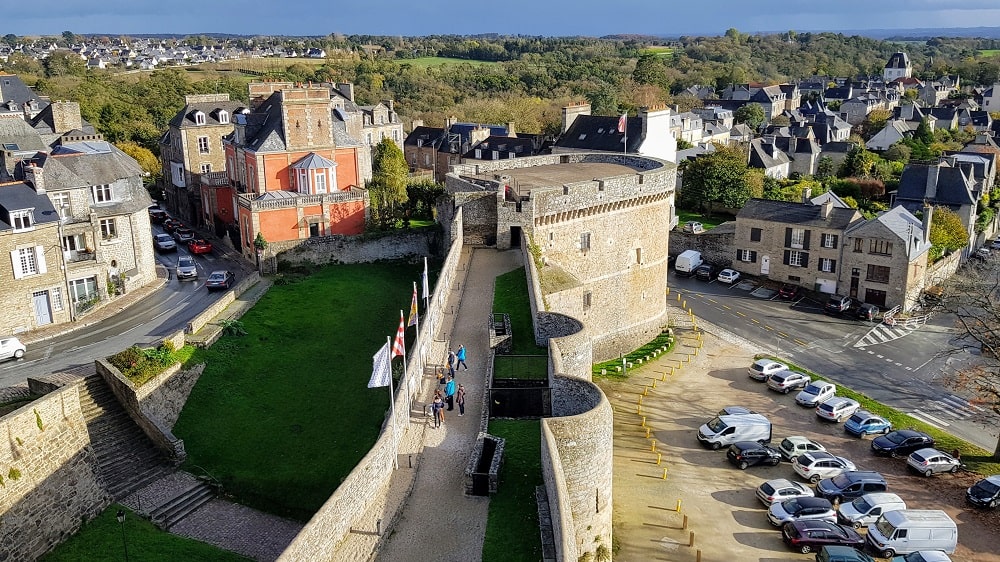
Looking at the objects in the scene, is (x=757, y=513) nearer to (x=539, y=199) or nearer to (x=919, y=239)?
(x=539, y=199)

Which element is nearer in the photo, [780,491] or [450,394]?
[450,394]

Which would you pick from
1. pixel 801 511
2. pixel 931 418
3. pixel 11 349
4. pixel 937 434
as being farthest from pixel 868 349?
pixel 11 349

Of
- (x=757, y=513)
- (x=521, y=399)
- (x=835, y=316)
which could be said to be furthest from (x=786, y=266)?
(x=521, y=399)

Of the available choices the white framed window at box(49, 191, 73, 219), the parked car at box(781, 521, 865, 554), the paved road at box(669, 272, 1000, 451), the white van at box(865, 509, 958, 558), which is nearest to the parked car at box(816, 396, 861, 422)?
the paved road at box(669, 272, 1000, 451)

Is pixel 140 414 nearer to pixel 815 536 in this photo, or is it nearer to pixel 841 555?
pixel 815 536

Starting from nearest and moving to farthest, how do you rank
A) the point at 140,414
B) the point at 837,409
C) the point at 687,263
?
the point at 140,414 < the point at 837,409 < the point at 687,263

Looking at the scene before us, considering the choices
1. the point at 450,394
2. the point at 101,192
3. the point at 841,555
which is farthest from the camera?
the point at 101,192
